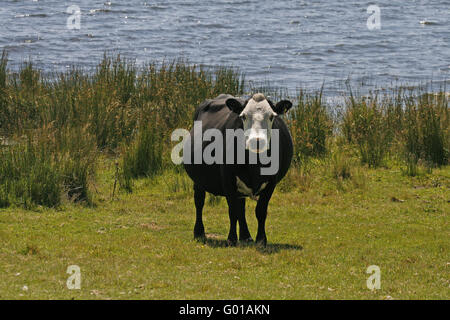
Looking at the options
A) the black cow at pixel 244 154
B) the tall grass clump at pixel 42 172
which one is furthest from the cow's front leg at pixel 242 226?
the tall grass clump at pixel 42 172

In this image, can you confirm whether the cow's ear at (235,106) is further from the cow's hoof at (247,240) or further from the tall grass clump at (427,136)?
the tall grass clump at (427,136)

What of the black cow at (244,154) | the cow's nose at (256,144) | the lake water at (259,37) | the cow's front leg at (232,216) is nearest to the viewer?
the cow's nose at (256,144)

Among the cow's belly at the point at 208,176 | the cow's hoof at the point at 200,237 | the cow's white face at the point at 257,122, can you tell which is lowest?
the cow's hoof at the point at 200,237

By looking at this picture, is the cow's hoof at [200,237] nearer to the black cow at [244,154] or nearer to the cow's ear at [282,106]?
the black cow at [244,154]

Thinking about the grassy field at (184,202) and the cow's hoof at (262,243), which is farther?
the cow's hoof at (262,243)

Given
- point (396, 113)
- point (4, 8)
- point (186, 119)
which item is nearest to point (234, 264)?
point (186, 119)

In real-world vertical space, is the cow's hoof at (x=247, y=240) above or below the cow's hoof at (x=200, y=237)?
above

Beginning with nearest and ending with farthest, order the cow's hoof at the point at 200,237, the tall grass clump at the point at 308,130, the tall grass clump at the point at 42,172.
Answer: the cow's hoof at the point at 200,237, the tall grass clump at the point at 42,172, the tall grass clump at the point at 308,130

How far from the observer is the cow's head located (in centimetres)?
882

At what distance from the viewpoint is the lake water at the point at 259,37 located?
1129 inches

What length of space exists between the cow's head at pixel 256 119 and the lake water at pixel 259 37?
15.0 meters

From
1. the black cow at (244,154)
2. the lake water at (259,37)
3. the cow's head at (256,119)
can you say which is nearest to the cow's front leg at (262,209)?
the black cow at (244,154)

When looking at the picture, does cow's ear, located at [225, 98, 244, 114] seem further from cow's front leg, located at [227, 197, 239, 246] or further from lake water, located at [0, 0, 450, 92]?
lake water, located at [0, 0, 450, 92]
